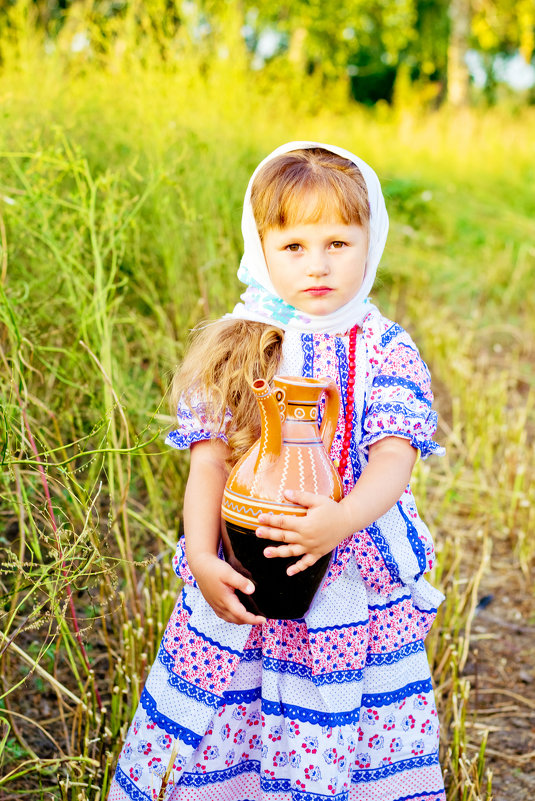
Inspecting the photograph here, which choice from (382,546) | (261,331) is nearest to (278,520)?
(382,546)

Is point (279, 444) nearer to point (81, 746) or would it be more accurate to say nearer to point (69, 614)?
point (81, 746)

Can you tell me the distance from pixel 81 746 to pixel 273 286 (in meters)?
1.01

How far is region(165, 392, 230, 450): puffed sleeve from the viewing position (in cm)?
149

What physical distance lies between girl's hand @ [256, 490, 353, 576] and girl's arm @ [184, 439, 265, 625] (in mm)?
98

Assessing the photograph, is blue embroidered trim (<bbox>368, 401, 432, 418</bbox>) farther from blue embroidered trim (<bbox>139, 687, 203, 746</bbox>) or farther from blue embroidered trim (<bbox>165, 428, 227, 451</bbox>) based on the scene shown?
blue embroidered trim (<bbox>139, 687, 203, 746</bbox>)

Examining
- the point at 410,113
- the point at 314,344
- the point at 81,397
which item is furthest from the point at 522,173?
the point at 314,344

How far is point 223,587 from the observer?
4.35ft

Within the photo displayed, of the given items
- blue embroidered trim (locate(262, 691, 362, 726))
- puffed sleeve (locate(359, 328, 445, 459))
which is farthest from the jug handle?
blue embroidered trim (locate(262, 691, 362, 726))

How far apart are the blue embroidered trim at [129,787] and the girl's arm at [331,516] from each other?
0.53m

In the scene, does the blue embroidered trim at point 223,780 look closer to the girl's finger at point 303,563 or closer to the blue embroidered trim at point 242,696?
the blue embroidered trim at point 242,696

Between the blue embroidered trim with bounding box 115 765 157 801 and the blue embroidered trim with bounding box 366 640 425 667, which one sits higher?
the blue embroidered trim with bounding box 366 640 425 667

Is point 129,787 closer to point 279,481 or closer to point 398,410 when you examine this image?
point 279,481

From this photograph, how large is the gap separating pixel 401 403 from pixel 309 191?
1.28 feet

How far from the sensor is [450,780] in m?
1.70
